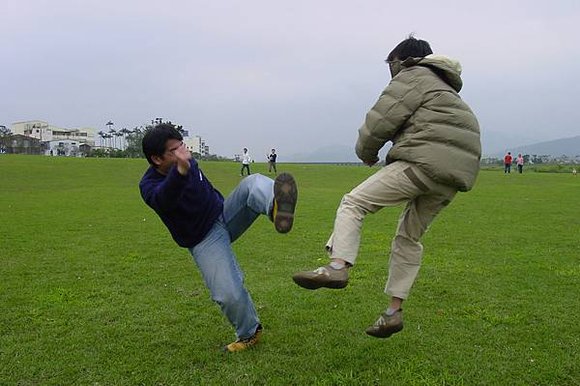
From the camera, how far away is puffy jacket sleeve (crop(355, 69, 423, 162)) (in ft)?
13.0

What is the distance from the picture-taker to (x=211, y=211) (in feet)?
16.3

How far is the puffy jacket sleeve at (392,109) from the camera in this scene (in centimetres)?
397

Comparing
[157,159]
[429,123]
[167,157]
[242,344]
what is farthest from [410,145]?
[242,344]

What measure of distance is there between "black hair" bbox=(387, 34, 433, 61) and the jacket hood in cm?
13

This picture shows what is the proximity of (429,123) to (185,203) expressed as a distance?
7.06 feet

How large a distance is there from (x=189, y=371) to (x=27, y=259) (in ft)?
19.2

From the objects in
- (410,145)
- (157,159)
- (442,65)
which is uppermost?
(442,65)

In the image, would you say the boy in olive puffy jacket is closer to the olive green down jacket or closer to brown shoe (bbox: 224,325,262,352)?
the olive green down jacket

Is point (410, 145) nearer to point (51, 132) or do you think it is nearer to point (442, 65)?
point (442, 65)

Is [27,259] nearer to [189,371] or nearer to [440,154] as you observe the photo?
[189,371]

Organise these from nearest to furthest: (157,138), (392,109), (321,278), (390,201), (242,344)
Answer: (321,278) < (392,109) < (390,201) < (157,138) < (242,344)

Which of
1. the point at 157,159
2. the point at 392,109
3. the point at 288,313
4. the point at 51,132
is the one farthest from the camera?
the point at 51,132

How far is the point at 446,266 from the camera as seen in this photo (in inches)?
329

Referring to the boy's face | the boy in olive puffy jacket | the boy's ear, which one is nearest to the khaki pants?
the boy in olive puffy jacket
